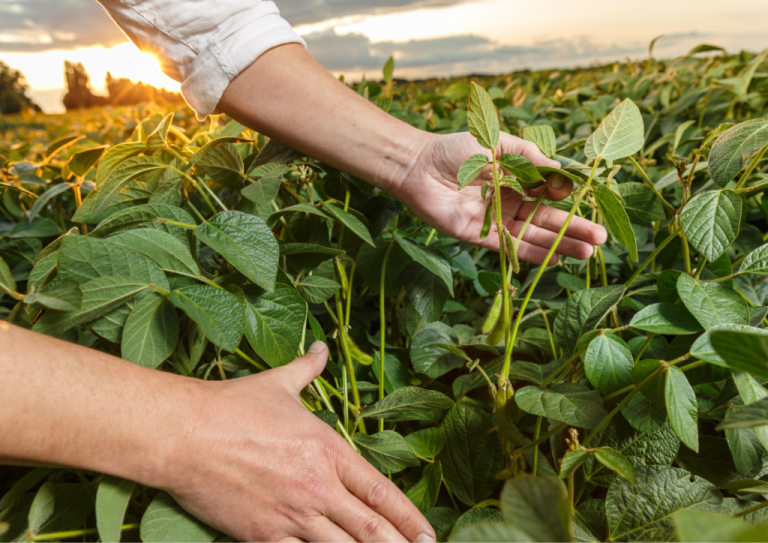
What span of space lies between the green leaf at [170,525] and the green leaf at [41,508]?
166 millimetres

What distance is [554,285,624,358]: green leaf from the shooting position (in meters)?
0.72

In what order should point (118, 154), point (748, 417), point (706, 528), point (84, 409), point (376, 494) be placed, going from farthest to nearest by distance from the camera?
point (118, 154), point (376, 494), point (84, 409), point (748, 417), point (706, 528)

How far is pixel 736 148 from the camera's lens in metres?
0.69

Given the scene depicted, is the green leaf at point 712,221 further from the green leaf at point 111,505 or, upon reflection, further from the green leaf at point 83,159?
the green leaf at point 83,159

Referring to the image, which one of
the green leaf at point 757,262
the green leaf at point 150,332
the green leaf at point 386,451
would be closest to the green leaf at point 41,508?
the green leaf at point 150,332

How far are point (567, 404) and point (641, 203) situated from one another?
0.50m

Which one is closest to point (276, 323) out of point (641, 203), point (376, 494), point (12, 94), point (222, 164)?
point (376, 494)

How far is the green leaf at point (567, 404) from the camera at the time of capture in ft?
2.03

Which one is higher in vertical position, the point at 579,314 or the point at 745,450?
the point at 579,314

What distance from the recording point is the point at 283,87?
109 centimetres

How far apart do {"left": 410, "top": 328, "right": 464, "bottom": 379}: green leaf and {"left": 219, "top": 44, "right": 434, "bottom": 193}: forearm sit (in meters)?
0.39

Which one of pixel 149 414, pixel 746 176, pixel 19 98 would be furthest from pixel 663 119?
pixel 19 98

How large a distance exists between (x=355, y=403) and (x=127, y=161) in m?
0.67

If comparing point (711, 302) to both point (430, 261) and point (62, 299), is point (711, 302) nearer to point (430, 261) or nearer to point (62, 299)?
point (430, 261)
